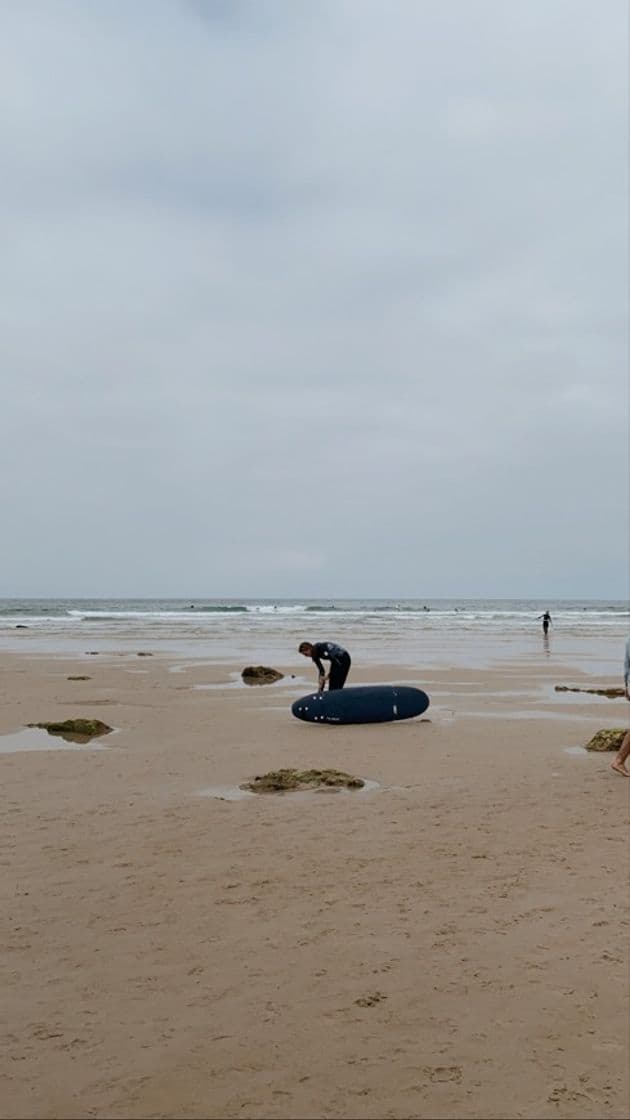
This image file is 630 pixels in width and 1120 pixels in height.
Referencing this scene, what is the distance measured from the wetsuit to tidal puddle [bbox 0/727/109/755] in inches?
177

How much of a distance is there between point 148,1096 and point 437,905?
2.67m

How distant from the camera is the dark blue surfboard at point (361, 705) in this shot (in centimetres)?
1404

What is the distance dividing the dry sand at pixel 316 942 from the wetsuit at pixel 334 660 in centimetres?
448

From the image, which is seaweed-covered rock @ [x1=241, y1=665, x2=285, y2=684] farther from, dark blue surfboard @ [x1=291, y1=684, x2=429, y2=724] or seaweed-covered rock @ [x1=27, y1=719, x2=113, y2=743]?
seaweed-covered rock @ [x1=27, y1=719, x2=113, y2=743]

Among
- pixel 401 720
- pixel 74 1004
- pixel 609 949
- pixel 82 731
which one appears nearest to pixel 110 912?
pixel 74 1004

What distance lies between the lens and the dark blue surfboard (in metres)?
14.0

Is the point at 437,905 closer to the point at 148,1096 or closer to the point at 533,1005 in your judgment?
the point at 533,1005

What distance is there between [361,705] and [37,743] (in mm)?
5328

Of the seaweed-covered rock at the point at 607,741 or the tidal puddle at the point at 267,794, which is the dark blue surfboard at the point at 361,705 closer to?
the seaweed-covered rock at the point at 607,741

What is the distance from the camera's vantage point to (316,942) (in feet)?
16.9

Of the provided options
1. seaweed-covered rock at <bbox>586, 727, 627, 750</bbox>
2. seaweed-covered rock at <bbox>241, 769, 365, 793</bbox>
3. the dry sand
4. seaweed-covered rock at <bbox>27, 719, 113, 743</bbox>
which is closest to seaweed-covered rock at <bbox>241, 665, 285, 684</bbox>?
seaweed-covered rock at <bbox>27, 719, 113, 743</bbox>

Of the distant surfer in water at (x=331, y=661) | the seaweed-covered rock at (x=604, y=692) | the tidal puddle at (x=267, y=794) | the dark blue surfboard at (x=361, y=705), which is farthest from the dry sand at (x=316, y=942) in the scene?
the seaweed-covered rock at (x=604, y=692)

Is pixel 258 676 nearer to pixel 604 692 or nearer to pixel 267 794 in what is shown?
pixel 604 692

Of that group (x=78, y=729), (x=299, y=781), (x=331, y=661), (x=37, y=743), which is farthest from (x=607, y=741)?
(x=37, y=743)
